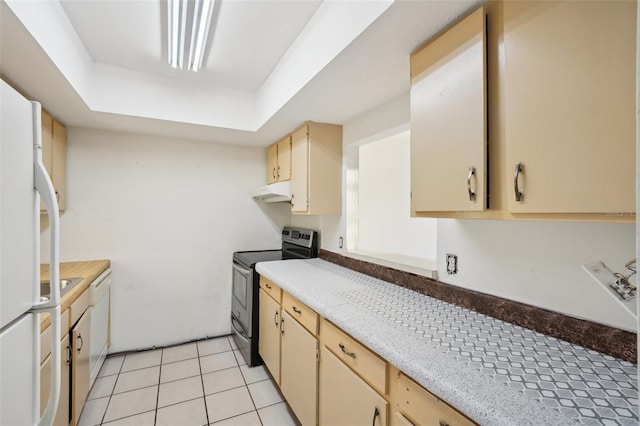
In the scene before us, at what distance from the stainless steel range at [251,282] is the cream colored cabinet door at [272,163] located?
591mm

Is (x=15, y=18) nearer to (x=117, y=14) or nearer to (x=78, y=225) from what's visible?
(x=117, y=14)

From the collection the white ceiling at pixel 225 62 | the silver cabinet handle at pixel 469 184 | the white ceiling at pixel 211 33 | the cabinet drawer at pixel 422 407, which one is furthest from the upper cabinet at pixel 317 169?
the cabinet drawer at pixel 422 407

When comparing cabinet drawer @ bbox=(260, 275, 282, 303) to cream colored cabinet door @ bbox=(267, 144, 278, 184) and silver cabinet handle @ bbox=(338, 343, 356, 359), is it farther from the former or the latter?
cream colored cabinet door @ bbox=(267, 144, 278, 184)

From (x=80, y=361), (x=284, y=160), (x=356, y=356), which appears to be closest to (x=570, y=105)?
(x=356, y=356)

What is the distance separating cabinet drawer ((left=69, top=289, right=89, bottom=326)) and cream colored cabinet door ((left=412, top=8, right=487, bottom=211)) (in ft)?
6.53

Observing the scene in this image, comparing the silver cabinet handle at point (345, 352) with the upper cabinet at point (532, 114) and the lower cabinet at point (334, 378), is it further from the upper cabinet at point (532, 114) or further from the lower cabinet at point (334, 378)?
the upper cabinet at point (532, 114)

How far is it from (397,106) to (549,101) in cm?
107

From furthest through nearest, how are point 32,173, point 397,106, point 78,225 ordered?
point 78,225 → point 397,106 → point 32,173

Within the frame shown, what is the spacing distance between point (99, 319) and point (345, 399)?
211 centimetres

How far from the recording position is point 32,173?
0.78 m

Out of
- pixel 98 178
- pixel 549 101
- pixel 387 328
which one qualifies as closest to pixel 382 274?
pixel 387 328

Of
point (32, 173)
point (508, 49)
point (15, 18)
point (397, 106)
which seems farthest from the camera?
point (397, 106)

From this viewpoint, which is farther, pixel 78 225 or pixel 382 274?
pixel 78 225

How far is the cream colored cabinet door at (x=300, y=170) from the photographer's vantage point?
2307 mm
